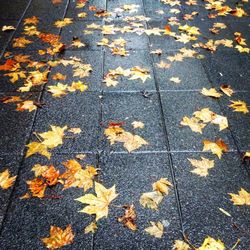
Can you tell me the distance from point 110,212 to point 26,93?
2063 millimetres

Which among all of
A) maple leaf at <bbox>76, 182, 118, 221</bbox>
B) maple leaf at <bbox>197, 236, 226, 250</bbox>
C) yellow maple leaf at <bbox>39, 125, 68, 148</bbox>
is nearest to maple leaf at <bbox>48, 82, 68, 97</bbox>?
yellow maple leaf at <bbox>39, 125, 68, 148</bbox>

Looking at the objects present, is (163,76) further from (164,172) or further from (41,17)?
(41,17)

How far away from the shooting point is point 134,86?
421 centimetres

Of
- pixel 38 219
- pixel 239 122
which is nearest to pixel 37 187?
pixel 38 219

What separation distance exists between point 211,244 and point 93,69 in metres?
2.87

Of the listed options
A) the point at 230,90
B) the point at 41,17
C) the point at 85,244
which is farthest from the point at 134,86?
the point at 41,17

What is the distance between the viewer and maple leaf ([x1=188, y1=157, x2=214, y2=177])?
3.11 meters

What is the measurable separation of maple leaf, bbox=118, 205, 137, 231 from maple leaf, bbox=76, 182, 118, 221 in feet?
0.49

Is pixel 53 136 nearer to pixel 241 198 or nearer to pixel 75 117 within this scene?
pixel 75 117

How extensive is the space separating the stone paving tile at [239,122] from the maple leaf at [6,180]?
2.37 meters

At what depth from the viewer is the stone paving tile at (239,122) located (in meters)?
3.46

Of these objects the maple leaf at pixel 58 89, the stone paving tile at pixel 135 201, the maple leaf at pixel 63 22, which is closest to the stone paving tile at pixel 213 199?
the stone paving tile at pixel 135 201

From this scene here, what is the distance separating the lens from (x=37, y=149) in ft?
10.8

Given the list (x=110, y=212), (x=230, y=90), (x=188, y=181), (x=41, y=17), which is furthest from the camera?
(x=41, y=17)
